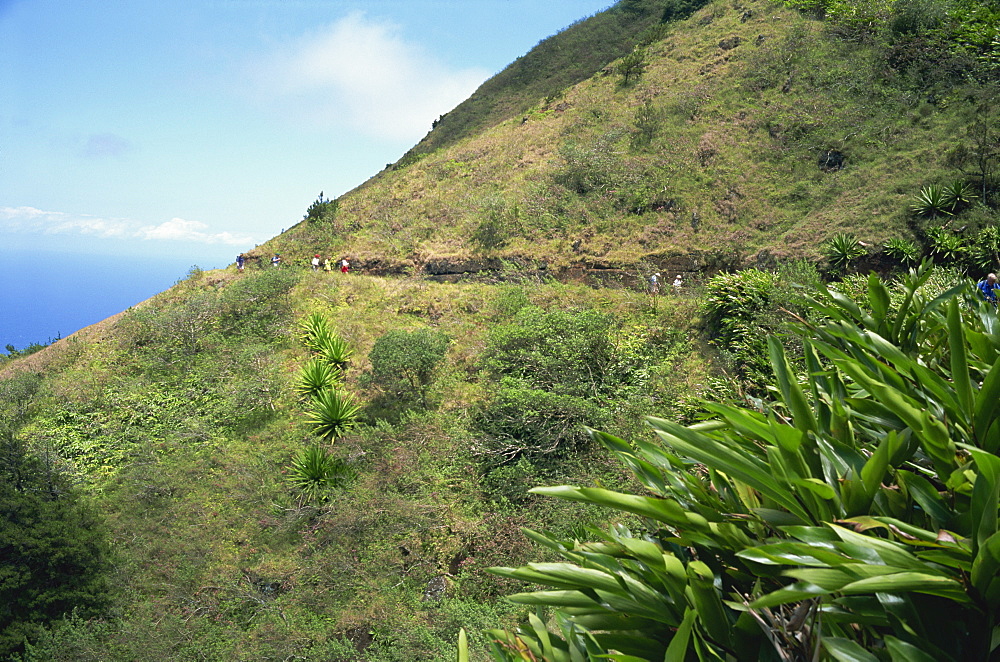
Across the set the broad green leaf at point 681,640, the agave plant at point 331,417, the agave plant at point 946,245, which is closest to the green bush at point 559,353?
the agave plant at point 331,417

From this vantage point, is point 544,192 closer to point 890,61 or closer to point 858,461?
point 890,61

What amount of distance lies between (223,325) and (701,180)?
56.5ft

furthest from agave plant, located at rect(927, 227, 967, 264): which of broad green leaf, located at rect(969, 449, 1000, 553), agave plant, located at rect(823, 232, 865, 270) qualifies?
broad green leaf, located at rect(969, 449, 1000, 553)

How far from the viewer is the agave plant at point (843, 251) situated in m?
13.2

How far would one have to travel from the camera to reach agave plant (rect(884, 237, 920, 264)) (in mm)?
12289

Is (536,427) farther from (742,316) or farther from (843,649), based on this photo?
(843,649)

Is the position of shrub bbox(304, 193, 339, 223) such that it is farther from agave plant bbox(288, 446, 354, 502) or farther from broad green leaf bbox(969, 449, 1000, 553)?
broad green leaf bbox(969, 449, 1000, 553)

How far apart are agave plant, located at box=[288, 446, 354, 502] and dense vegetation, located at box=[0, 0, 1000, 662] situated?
0.06 m

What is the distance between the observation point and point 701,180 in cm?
2014

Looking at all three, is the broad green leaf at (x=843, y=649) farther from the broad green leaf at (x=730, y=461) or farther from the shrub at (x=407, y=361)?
the shrub at (x=407, y=361)

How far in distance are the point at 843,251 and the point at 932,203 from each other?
229cm

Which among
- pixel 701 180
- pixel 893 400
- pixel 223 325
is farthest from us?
pixel 701 180

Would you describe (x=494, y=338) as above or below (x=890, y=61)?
below

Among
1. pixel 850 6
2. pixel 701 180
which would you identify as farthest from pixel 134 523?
pixel 850 6
